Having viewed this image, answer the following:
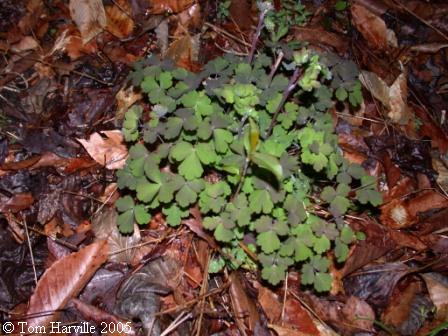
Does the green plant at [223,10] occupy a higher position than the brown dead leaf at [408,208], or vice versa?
the green plant at [223,10]

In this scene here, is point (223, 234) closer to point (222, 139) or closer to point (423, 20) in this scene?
point (222, 139)

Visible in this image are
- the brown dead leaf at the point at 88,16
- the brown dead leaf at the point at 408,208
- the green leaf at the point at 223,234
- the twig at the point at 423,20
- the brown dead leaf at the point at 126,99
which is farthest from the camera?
the twig at the point at 423,20

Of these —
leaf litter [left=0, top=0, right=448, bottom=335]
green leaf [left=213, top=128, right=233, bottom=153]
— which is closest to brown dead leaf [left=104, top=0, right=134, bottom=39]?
leaf litter [left=0, top=0, right=448, bottom=335]

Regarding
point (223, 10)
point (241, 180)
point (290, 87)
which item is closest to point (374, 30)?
point (223, 10)

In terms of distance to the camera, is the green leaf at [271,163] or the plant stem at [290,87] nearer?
the green leaf at [271,163]

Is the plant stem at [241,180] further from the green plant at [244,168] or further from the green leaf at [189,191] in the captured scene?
the green leaf at [189,191]

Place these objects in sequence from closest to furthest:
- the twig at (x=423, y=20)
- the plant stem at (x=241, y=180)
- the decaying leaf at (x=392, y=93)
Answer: the plant stem at (x=241, y=180) → the decaying leaf at (x=392, y=93) → the twig at (x=423, y=20)


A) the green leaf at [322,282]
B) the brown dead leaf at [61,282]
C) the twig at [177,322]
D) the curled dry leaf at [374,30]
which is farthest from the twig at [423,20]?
the brown dead leaf at [61,282]
